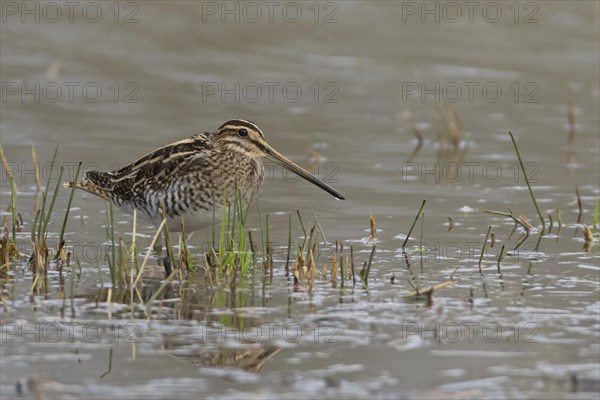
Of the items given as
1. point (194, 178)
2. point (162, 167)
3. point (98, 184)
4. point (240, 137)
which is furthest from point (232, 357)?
point (98, 184)

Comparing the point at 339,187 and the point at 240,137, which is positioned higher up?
the point at 240,137

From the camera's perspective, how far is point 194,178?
8.16 m

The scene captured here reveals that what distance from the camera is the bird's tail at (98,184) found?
28.2 ft

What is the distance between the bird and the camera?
8.15 metres

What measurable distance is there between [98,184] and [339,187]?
223cm

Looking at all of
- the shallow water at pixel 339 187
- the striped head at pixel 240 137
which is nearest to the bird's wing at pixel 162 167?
the striped head at pixel 240 137

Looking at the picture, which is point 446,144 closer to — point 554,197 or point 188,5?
point 554,197

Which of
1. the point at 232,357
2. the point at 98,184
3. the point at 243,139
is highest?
the point at 243,139

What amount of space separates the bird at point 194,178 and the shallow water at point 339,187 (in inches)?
11.6

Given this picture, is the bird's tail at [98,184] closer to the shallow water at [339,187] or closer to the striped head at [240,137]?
the shallow water at [339,187]

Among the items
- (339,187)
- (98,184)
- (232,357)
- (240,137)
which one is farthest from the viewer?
(339,187)

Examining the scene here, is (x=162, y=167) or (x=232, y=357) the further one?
(x=162, y=167)

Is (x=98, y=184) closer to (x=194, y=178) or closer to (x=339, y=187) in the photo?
(x=194, y=178)

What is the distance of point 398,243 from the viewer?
27.1ft
